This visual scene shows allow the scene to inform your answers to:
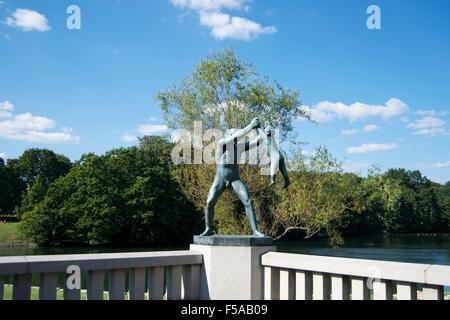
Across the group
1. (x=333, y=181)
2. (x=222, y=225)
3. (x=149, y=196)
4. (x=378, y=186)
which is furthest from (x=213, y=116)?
(x=149, y=196)

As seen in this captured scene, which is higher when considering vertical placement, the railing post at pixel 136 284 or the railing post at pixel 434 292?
the railing post at pixel 434 292

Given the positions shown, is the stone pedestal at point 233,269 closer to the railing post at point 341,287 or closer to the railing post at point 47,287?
the railing post at point 341,287

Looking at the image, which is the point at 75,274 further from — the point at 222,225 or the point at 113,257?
the point at 222,225

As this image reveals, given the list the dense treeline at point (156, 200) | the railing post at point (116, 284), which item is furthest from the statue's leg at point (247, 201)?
the dense treeline at point (156, 200)

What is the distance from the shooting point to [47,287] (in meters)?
5.04

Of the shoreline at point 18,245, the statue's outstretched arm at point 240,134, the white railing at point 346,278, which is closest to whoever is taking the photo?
the white railing at point 346,278

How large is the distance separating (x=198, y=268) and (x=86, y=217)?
39.2 metres

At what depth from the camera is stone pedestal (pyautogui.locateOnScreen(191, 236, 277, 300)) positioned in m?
6.19

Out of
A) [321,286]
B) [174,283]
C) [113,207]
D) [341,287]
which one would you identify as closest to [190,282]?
[174,283]

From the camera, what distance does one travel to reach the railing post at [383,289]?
4.82 m

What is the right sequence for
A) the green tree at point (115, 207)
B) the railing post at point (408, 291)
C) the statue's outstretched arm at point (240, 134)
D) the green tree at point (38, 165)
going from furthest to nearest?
the green tree at point (38, 165)
the green tree at point (115, 207)
the statue's outstretched arm at point (240, 134)
the railing post at point (408, 291)

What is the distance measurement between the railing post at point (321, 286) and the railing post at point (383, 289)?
2.21 ft

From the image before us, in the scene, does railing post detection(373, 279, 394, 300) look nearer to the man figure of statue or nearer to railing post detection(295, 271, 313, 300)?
railing post detection(295, 271, 313, 300)

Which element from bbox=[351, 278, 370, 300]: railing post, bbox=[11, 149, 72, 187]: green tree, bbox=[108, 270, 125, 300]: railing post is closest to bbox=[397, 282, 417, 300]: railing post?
bbox=[351, 278, 370, 300]: railing post
